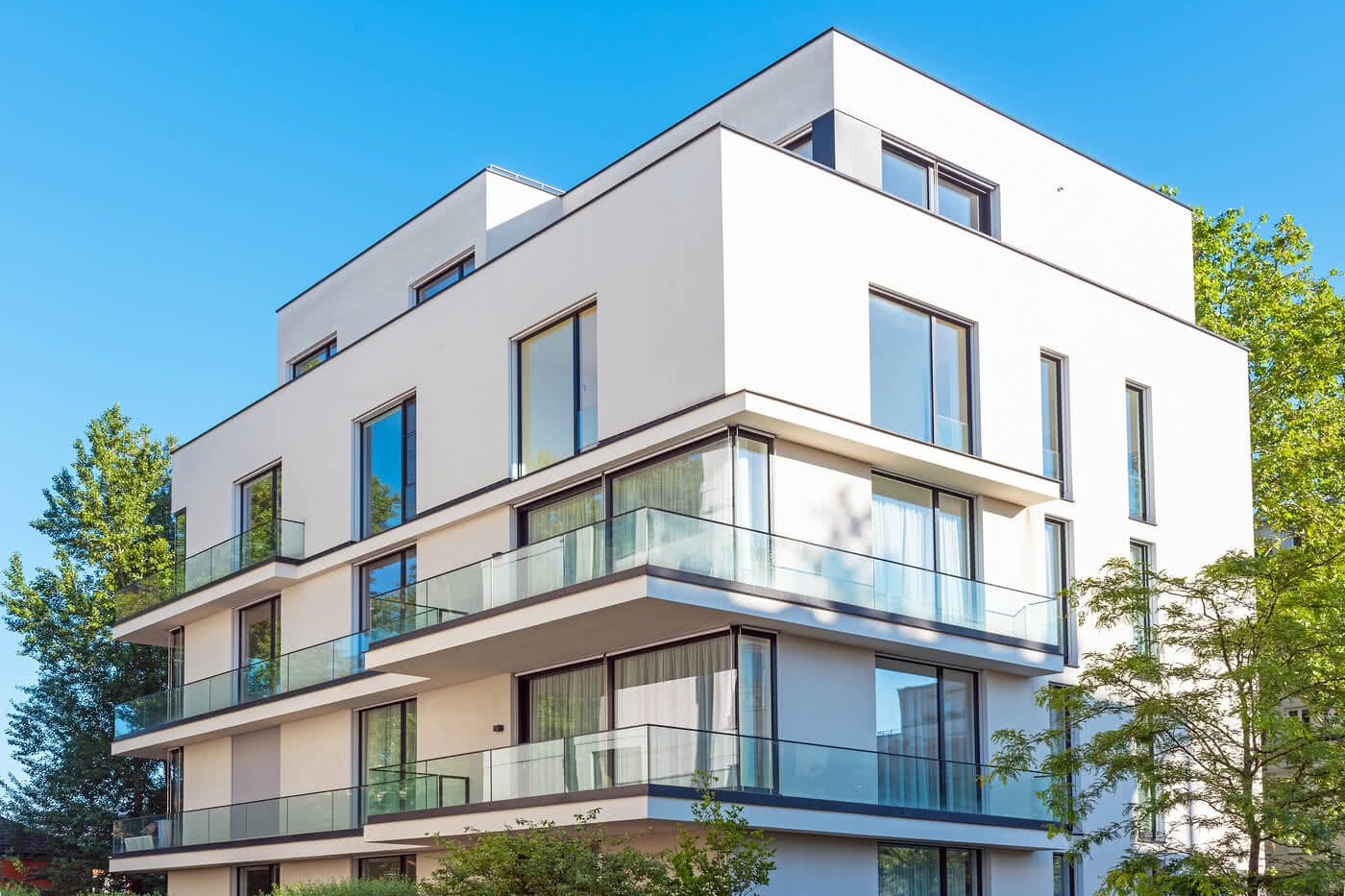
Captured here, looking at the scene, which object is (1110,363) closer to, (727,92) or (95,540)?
(727,92)

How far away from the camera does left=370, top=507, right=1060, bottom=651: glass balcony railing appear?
70.7 ft

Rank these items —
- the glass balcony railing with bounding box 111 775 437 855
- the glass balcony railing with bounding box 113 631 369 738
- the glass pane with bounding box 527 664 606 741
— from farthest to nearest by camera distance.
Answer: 1. the glass balcony railing with bounding box 113 631 369 738
2. the glass balcony railing with bounding box 111 775 437 855
3. the glass pane with bounding box 527 664 606 741

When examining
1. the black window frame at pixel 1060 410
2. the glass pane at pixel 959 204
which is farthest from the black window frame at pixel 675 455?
the glass pane at pixel 959 204

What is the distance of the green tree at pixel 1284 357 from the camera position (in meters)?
39.5

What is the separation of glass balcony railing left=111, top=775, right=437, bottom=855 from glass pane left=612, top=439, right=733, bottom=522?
599cm

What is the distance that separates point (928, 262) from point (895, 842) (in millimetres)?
9421

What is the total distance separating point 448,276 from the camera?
34.8 meters

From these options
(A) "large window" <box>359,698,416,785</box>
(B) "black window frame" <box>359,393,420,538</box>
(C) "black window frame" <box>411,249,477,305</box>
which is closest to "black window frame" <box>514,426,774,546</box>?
(B) "black window frame" <box>359,393,420,538</box>

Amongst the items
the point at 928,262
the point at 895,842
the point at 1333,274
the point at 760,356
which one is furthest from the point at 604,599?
the point at 1333,274

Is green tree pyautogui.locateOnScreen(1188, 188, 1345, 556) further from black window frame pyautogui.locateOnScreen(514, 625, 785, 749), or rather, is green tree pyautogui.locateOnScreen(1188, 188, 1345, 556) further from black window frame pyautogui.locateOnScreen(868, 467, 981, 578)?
black window frame pyautogui.locateOnScreen(514, 625, 785, 749)

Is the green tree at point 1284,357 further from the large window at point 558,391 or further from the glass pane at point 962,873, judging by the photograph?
the large window at point 558,391

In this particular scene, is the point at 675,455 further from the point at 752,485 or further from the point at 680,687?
the point at 680,687

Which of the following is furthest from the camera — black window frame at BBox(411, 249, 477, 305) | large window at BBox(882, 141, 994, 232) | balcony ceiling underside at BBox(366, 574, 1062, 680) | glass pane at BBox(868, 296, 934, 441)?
black window frame at BBox(411, 249, 477, 305)

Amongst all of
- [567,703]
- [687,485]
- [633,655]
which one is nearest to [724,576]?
[687,485]
